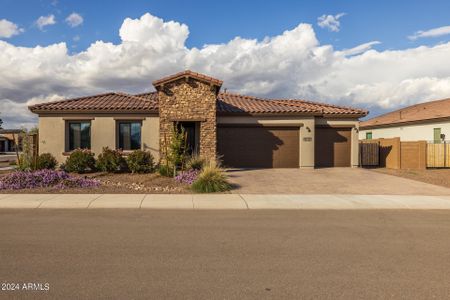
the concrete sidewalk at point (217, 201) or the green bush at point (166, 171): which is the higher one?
the green bush at point (166, 171)

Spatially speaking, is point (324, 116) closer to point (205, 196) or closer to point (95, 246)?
point (205, 196)

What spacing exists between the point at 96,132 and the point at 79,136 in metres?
1.18

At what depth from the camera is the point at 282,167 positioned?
20.7 metres

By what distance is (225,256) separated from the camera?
5.68 metres

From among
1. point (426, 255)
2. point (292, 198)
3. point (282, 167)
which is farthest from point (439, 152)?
point (426, 255)

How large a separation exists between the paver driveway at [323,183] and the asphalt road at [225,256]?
14.3ft

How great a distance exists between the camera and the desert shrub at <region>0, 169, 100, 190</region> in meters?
13.2

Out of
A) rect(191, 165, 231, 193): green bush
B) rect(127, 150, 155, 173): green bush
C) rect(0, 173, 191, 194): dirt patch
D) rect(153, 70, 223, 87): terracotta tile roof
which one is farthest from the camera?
rect(153, 70, 223, 87): terracotta tile roof

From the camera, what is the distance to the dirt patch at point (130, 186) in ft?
41.1

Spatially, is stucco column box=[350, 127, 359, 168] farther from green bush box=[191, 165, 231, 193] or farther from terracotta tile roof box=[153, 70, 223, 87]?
green bush box=[191, 165, 231, 193]

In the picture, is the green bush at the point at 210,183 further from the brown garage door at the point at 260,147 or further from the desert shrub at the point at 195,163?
the brown garage door at the point at 260,147

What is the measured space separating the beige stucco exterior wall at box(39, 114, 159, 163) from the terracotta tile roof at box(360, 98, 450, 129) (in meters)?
23.9

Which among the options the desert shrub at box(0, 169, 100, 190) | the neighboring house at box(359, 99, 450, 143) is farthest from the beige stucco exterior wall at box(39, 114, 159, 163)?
the neighboring house at box(359, 99, 450, 143)

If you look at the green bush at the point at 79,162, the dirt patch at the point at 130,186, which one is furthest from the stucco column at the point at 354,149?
the green bush at the point at 79,162
